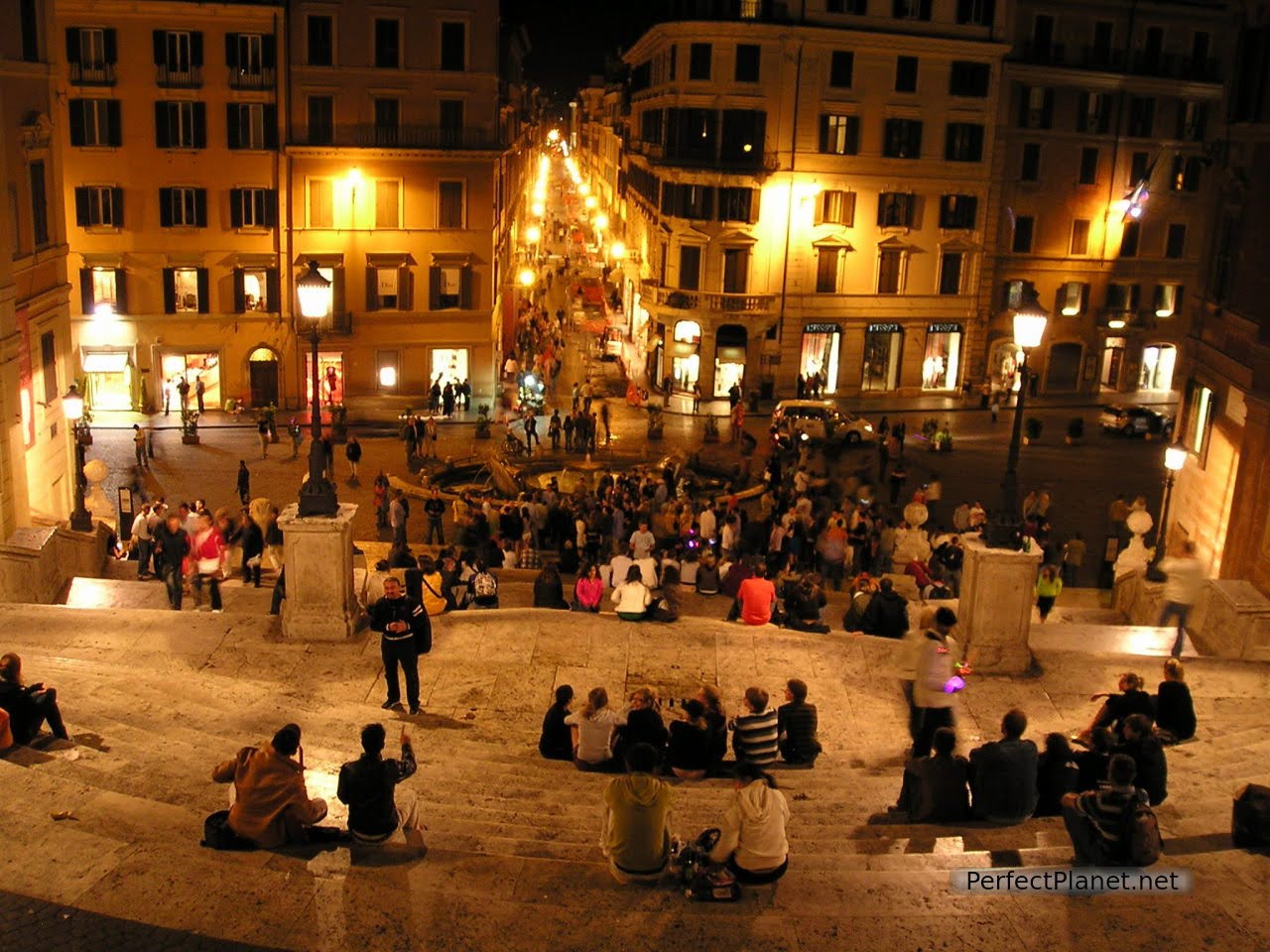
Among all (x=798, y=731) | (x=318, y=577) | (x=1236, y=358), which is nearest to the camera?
(x=798, y=731)

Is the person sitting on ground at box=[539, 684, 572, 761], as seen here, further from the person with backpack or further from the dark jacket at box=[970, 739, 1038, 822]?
the person with backpack

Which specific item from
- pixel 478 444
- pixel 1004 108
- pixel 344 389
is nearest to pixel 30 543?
pixel 478 444

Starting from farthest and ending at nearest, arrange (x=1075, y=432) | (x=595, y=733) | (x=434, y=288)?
(x=434, y=288)
(x=1075, y=432)
(x=595, y=733)

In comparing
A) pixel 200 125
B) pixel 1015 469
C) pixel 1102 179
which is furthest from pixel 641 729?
pixel 1102 179

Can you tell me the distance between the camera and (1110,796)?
9.95m

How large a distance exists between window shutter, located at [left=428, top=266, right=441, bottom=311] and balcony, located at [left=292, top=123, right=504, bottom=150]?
3.95 m

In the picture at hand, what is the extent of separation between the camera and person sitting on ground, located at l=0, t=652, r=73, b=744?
38.6 feet

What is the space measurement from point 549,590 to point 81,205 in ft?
93.0

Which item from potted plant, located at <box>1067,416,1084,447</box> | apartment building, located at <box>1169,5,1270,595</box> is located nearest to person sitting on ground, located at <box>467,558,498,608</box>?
apartment building, located at <box>1169,5,1270,595</box>

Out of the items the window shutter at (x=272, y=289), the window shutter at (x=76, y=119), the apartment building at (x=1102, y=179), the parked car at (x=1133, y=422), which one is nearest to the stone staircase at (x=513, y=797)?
the window shutter at (x=272, y=289)

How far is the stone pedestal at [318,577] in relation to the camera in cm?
1555

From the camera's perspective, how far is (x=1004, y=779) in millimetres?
11125

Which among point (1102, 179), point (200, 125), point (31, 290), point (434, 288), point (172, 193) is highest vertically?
point (1102, 179)

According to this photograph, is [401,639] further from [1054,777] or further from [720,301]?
[720,301]
